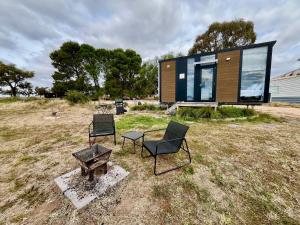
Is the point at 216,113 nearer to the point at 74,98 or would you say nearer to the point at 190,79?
the point at 190,79

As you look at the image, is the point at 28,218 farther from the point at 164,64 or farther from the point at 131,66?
the point at 131,66

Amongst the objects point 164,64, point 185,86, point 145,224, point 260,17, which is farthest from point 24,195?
point 260,17

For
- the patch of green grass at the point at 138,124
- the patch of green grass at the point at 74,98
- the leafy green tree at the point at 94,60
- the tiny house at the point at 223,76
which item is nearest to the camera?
the patch of green grass at the point at 138,124

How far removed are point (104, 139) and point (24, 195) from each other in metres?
2.49

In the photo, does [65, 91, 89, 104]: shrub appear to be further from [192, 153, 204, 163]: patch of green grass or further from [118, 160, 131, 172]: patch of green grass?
[192, 153, 204, 163]: patch of green grass

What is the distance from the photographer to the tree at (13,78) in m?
18.3

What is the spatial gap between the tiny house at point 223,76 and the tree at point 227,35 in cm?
1243

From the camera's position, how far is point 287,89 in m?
16.2

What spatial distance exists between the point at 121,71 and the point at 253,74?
66.8 ft

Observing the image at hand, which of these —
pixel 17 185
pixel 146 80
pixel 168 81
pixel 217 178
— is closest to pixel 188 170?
pixel 217 178

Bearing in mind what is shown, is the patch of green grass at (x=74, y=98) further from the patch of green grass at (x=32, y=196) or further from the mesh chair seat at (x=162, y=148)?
the mesh chair seat at (x=162, y=148)

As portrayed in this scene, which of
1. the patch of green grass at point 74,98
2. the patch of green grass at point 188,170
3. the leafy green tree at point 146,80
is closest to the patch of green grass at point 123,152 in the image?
the patch of green grass at point 188,170

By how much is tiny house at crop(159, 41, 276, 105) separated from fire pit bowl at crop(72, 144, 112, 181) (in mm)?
7836

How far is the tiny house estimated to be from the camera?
23.6 feet
